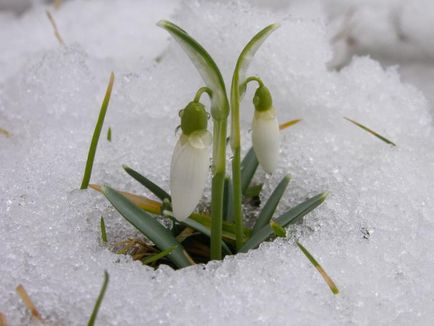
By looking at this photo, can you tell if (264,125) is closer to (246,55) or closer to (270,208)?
(246,55)

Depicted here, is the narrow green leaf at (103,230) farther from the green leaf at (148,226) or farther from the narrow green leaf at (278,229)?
the narrow green leaf at (278,229)

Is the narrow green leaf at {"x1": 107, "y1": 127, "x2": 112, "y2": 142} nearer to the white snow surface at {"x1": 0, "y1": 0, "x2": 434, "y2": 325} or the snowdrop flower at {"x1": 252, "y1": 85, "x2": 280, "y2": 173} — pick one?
the white snow surface at {"x1": 0, "y1": 0, "x2": 434, "y2": 325}

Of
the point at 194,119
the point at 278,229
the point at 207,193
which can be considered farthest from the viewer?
the point at 207,193

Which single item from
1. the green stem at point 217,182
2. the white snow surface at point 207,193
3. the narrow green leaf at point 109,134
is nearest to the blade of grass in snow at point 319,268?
the white snow surface at point 207,193

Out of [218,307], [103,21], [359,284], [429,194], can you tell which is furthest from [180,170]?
[103,21]

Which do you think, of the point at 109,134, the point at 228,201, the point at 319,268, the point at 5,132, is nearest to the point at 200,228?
the point at 228,201

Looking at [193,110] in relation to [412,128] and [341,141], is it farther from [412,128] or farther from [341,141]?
[412,128]
